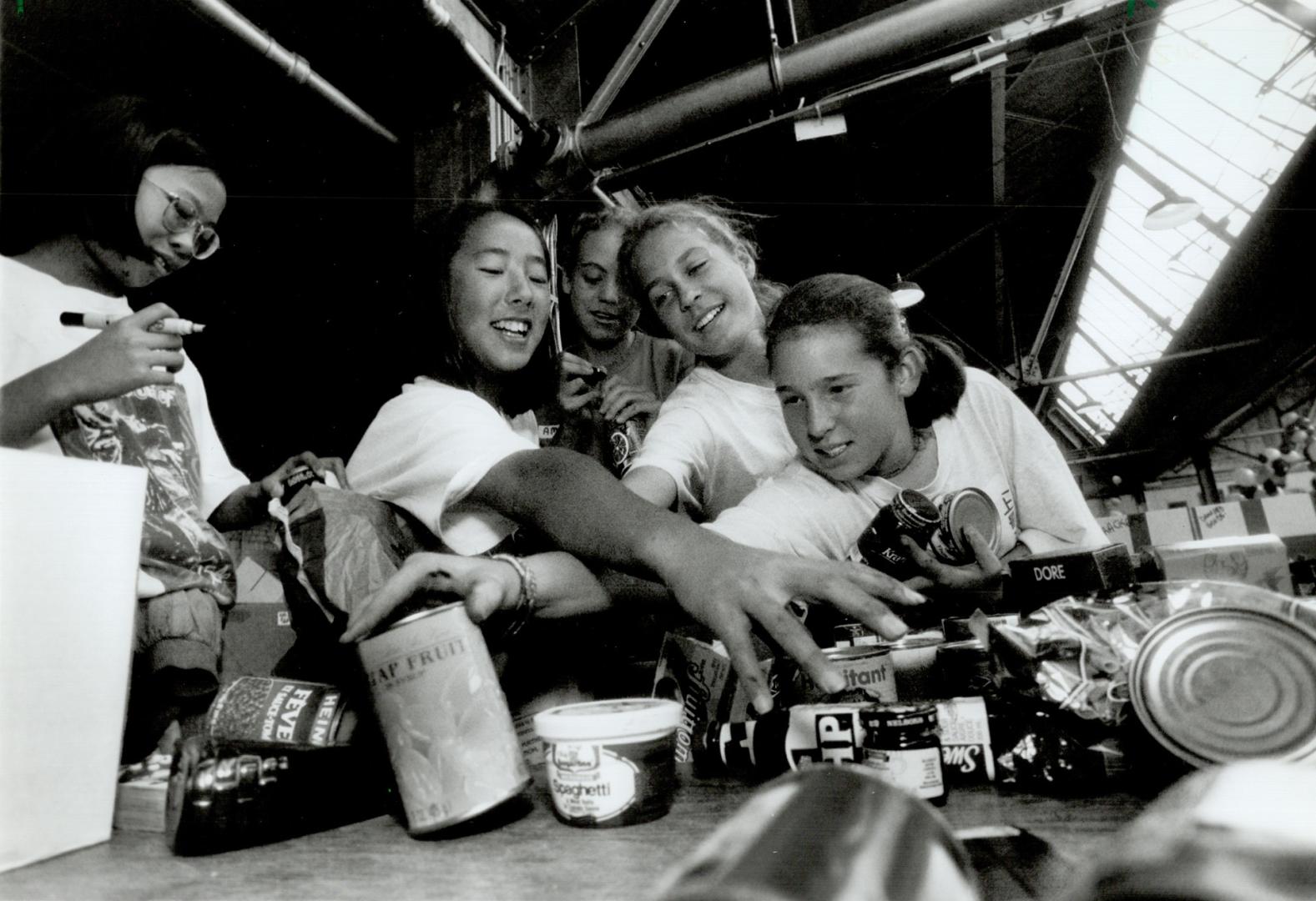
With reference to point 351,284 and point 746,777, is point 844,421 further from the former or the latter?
point 351,284

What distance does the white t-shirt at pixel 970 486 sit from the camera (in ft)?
4.65

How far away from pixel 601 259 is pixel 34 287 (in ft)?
4.32

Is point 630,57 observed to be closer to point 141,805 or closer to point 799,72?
point 799,72

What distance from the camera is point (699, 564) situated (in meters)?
0.87

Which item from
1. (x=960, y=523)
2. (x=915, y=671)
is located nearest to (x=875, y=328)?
(x=960, y=523)

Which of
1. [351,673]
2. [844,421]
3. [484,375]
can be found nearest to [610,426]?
[484,375]

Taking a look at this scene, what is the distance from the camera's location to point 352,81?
8.93 feet

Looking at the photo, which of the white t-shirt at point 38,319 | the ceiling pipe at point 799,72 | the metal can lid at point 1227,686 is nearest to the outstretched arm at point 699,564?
the metal can lid at point 1227,686

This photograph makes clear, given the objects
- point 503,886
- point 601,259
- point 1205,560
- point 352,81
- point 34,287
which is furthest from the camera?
point 352,81

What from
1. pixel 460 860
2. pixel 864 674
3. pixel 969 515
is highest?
pixel 969 515

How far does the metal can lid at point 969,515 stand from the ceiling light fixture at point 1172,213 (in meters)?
5.28

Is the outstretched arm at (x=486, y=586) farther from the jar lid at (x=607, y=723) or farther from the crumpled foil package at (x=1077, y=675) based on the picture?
the crumpled foil package at (x=1077, y=675)

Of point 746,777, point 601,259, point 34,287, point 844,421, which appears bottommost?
point 746,777

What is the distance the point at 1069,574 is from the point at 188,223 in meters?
1.59
